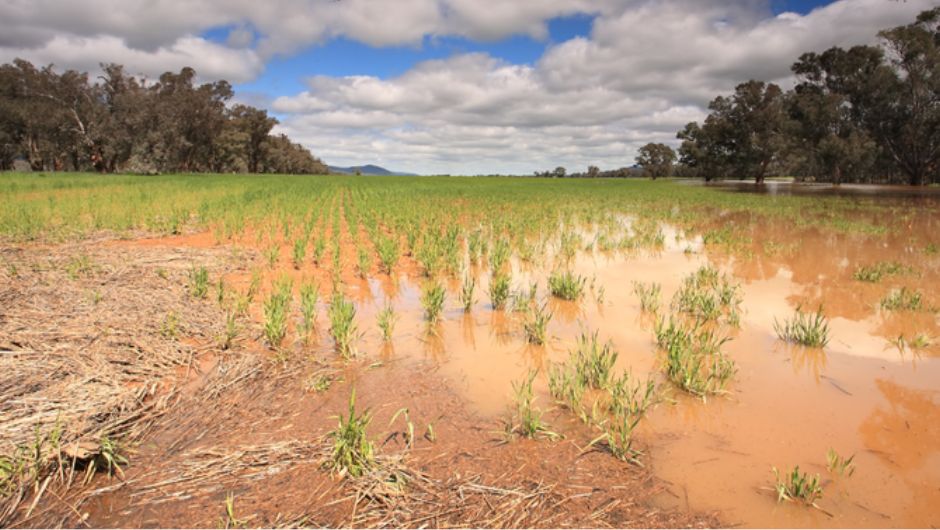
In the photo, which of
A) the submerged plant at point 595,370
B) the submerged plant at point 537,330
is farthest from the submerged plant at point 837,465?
the submerged plant at point 537,330

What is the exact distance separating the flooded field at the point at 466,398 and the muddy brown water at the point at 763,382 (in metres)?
0.02

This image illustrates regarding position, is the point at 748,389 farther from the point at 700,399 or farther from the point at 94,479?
the point at 94,479

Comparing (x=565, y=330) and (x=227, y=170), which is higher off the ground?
(x=227, y=170)

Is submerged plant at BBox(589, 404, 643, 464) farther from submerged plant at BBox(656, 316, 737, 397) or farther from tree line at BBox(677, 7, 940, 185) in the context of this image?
tree line at BBox(677, 7, 940, 185)

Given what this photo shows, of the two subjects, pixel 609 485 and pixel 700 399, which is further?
pixel 700 399

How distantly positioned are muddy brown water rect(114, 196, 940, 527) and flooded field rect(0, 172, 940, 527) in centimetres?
2

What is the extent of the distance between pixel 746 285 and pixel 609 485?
22.1 feet

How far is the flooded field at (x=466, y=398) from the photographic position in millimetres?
2680

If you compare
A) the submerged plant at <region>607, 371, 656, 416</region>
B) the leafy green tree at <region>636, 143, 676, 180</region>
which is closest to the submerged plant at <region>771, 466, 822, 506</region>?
the submerged plant at <region>607, 371, 656, 416</region>

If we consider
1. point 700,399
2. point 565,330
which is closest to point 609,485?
point 700,399

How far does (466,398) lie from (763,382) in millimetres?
2857

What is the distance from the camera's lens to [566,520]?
101 inches

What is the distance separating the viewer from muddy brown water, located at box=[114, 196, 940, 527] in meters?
2.80

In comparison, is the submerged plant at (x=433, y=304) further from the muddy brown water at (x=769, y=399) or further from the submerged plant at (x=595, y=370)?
the submerged plant at (x=595, y=370)
